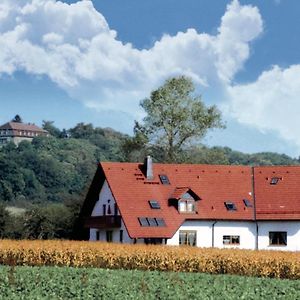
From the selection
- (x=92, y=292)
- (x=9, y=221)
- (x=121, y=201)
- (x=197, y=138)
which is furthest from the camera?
(x=9, y=221)

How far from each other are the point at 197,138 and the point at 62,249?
35.3m

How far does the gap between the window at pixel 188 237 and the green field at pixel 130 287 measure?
91.2 feet

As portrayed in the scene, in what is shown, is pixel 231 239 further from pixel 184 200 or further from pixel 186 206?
pixel 184 200

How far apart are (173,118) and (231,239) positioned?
1790cm

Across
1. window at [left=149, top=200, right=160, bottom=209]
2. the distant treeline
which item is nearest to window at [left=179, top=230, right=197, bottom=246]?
window at [left=149, top=200, right=160, bottom=209]

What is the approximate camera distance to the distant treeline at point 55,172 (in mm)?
80000

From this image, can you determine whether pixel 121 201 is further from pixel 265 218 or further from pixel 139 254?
pixel 139 254

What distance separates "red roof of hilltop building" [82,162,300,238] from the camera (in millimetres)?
60438

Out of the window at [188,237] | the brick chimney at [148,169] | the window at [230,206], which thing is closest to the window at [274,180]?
the window at [230,206]

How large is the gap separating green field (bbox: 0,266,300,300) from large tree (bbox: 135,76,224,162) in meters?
44.4

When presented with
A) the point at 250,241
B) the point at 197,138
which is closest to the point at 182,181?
the point at 250,241

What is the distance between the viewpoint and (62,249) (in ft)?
147

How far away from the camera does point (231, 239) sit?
62.3 m

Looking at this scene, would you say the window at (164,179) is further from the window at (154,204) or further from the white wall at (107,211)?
the white wall at (107,211)
